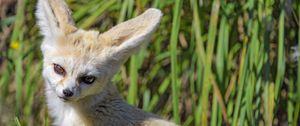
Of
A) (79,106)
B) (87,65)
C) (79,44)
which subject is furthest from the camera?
(79,106)

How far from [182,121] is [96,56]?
179cm

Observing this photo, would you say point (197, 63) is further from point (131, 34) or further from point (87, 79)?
point (87, 79)

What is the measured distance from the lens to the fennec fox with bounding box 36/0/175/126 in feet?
13.1

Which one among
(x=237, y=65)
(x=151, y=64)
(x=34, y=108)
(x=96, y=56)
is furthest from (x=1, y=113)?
(x=96, y=56)

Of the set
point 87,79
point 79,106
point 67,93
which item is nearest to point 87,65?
point 87,79

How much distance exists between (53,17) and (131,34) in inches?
14.3

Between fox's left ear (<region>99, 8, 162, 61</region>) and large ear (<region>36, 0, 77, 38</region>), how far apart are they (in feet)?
0.58

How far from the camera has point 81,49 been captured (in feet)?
13.4

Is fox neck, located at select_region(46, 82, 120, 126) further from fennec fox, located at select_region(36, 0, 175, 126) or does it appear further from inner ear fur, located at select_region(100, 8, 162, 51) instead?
inner ear fur, located at select_region(100, 8, 162, 51)

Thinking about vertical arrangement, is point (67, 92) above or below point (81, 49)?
below

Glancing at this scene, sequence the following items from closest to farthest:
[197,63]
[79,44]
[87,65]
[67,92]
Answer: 1. [67,92]
2. [87,65]
3. [79,44]
4. [197,63]

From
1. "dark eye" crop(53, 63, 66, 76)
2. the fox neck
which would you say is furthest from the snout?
the fox neck

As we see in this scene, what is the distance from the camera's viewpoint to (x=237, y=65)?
5.62 meters

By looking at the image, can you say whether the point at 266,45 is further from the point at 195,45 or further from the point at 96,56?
the point at 96,56
